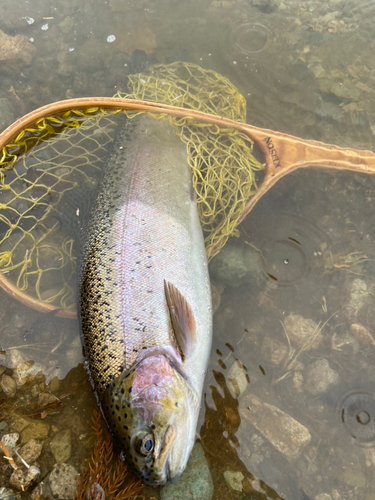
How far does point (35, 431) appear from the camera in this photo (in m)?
2.72

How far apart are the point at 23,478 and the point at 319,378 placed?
2.71m

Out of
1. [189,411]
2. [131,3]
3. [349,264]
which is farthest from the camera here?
[131,3]

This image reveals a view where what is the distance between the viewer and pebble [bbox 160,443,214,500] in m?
2.46

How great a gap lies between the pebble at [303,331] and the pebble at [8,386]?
8.89 ft

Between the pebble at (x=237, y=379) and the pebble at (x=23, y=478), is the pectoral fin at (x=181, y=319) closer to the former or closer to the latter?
the pebble at (x=237, y=379)

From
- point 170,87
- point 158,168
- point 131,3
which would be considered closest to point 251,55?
point 170,87

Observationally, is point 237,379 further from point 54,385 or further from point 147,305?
point 54,385

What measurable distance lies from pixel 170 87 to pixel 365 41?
2.88 meters

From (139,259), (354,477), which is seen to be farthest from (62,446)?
(354,477)

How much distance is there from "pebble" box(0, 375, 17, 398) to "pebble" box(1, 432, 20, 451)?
1.07 feet

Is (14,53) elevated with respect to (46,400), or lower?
elevated

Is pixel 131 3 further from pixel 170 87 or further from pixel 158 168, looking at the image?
pixel 158 168

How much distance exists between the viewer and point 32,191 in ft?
11.1

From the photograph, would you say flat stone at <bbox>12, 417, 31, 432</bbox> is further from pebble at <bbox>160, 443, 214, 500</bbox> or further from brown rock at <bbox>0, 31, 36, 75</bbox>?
brown rock at <bbox>0, 31, 36, 75</bbox>
